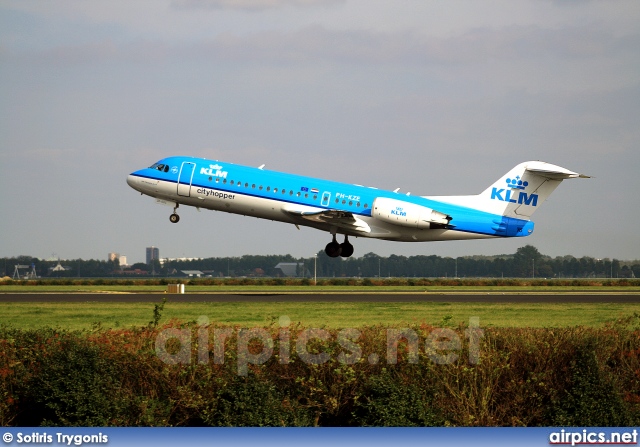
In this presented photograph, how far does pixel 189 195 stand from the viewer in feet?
184

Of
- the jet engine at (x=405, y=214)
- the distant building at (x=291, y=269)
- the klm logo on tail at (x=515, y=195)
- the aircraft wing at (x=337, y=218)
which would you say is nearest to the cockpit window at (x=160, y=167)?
the aircraft wing at (x=337, y=218)

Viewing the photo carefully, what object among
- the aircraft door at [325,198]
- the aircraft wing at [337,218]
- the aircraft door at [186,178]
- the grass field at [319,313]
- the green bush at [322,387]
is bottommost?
the green bush at [322,387]

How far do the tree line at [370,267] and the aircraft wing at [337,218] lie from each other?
60.6 meters

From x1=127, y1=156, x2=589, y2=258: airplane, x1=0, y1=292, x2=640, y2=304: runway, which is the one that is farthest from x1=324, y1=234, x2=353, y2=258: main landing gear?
x1=0, y1=292, x2=640, y2=304: runway

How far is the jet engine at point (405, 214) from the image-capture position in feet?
183

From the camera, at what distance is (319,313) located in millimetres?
36125

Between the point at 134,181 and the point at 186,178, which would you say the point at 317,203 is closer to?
the point at 186,178

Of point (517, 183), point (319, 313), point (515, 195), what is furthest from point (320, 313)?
point (517, 183)

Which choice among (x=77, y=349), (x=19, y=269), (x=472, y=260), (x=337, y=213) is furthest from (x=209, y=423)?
(x=19, y=269)

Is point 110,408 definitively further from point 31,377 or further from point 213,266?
point 213,266

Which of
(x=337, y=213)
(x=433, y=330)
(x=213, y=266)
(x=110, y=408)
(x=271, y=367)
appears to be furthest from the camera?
(x=213, y=266)

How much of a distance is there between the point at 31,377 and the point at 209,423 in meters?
4.36

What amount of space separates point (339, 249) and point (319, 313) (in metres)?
22.3

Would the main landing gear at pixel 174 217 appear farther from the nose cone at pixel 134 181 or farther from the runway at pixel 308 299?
the runway at pixel 308 299
